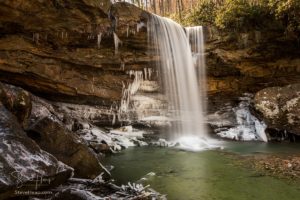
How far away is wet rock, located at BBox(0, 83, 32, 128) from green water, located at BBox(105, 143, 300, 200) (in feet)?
8.79

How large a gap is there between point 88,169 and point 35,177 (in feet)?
6.47

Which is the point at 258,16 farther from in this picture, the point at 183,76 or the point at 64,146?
the point at 64,146

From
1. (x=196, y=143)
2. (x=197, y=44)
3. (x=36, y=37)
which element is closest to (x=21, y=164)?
(x=36, y=37)

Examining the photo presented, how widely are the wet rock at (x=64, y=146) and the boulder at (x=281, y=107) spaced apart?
9.76 m

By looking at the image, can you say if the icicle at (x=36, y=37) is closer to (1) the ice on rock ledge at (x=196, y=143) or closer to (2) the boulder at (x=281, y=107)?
(1) the ice on rock ledge at (x=196, y=143)

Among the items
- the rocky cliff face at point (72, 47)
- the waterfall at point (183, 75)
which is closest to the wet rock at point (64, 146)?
the rocky cliff face at point (72, 47)

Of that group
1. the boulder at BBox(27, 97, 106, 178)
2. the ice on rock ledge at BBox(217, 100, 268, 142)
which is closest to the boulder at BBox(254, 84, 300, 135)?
the ice on rock ledge at BBox(217, 100, 268, 142)

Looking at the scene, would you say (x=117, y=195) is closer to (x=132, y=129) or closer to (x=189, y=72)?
(x=132, y=129)

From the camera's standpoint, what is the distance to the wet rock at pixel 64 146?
23.9 feet

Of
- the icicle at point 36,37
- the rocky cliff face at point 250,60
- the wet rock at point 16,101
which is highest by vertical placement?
the icicle at point 36,37

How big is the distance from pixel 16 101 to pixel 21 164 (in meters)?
2.59

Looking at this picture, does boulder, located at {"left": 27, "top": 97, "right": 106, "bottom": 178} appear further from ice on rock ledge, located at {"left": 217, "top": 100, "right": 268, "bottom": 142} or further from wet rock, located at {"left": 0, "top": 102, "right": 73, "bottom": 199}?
ice on rock ledge, located at {"left": 217, "top": 100, "right": 268, "bottom": 142}

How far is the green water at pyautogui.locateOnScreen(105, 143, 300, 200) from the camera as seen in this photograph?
6.96 meters

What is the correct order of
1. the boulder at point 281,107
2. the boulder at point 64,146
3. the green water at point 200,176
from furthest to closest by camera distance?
the boulder at point 281,107, the boulder at point 64,146, the green water at point 200,176
